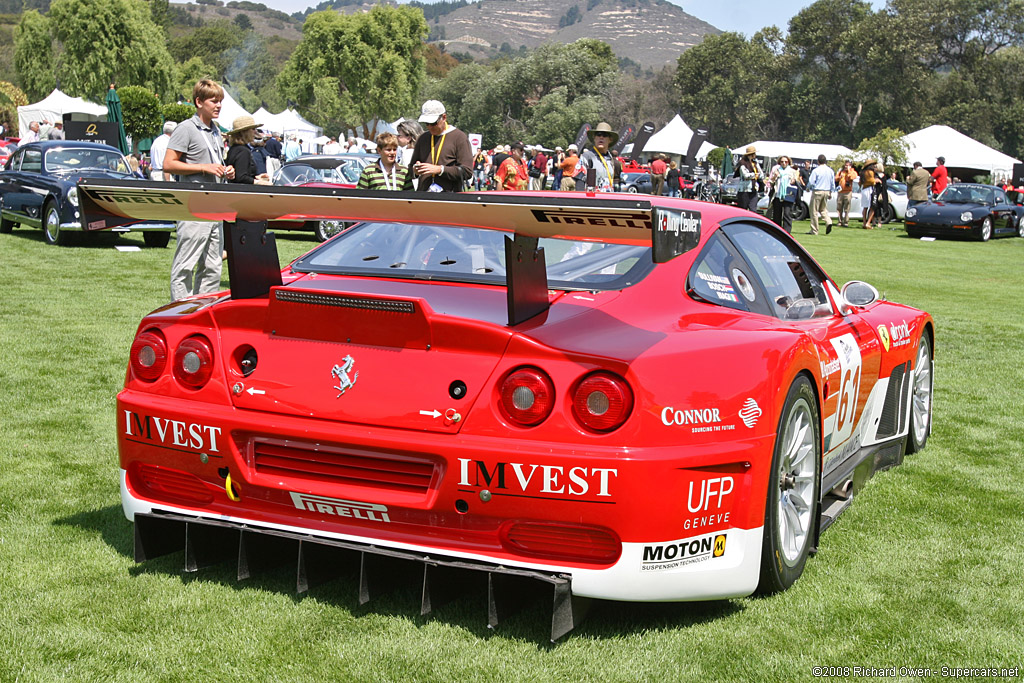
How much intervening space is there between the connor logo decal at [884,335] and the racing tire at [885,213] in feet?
86.6

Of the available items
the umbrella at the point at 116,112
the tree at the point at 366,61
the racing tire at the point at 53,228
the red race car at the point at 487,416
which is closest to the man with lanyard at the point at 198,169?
the red race car at the point at 487,416

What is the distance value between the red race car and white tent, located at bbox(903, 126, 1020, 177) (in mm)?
44446

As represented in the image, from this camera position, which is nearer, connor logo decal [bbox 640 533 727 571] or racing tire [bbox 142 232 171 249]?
connor logo decal [bbox 640 533 727 571]

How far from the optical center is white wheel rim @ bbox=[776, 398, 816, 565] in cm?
345

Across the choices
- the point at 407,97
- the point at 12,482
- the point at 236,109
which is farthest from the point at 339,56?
the point at 12,482

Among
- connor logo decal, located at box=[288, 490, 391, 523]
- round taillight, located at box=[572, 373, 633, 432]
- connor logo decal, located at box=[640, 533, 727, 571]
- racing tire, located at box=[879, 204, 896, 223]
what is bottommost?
racing tire, located at box=[879, 204, 896, 223]

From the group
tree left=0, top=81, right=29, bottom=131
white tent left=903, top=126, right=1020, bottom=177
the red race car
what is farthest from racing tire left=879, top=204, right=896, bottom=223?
tree left=0, top=81, right=29, bottom=131

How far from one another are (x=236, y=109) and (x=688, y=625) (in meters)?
51.3

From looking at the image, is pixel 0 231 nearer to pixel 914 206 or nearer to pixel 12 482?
pixel 12 482

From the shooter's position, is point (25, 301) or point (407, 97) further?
point (407, 97)

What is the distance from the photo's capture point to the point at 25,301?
392 inches

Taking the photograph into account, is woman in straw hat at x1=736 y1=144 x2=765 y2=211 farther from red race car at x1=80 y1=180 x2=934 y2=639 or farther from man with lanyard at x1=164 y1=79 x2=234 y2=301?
red race car at x1=80 y1=180 x2=934 y2=639

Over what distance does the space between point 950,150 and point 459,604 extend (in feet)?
152

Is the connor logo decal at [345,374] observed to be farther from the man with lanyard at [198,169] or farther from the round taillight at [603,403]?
the man with lanyard at [198,169]
